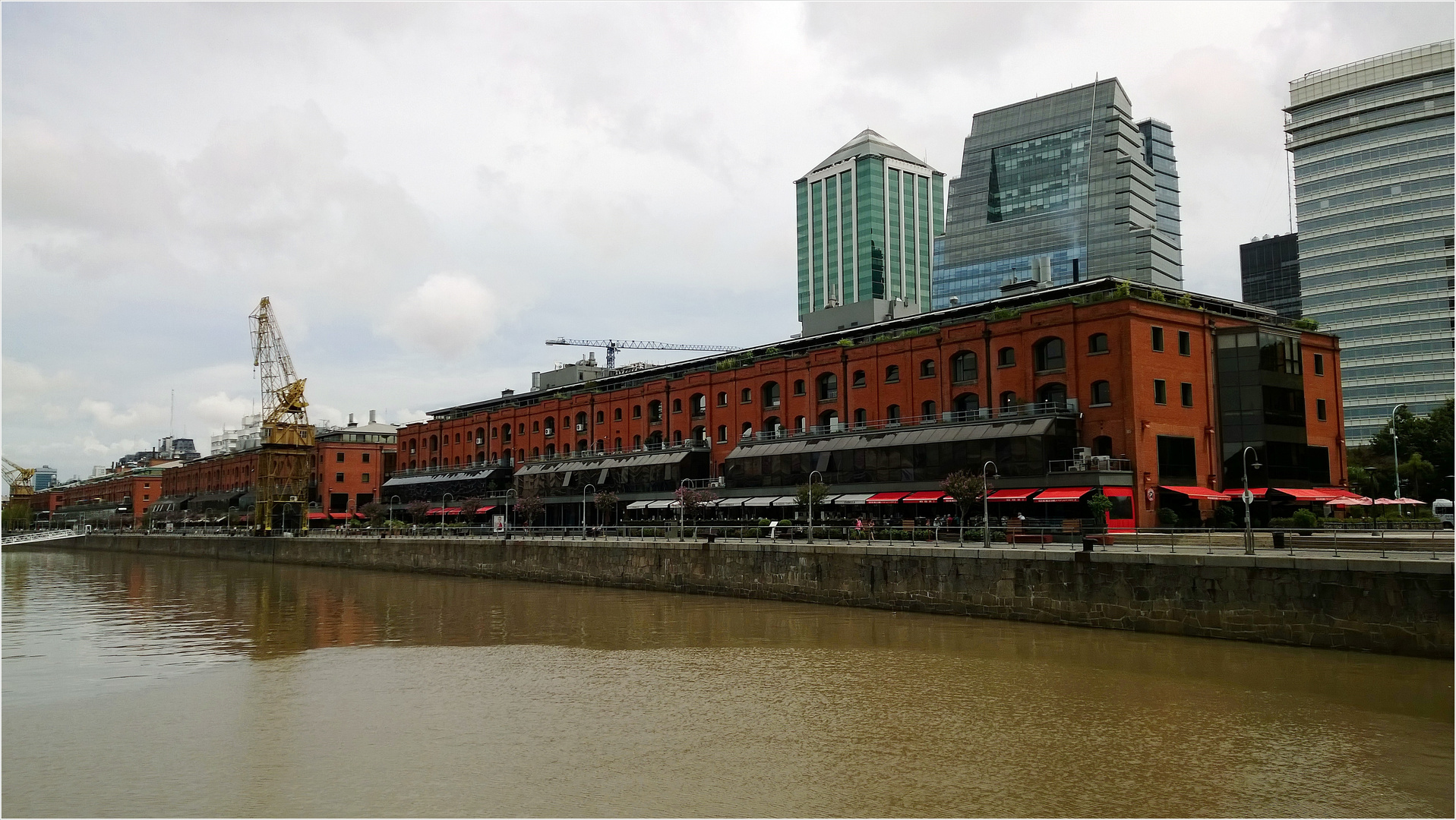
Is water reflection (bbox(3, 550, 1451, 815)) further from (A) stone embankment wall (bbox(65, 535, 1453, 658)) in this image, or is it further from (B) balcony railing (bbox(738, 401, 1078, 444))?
(B) balcony railing (bbox(738, 401, 1078, 444))

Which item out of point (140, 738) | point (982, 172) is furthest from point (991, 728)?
point (982, 172)

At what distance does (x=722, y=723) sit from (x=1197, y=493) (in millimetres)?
40255

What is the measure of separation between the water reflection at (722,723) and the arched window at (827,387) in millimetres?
34631

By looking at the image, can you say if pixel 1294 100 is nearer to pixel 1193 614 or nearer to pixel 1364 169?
pixel 1364 169

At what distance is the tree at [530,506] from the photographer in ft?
294

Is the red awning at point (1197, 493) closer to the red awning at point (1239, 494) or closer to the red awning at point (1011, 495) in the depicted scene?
the red awning at point (1239, 494)

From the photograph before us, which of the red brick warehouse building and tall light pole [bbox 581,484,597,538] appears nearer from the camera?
the red brick warehouse building

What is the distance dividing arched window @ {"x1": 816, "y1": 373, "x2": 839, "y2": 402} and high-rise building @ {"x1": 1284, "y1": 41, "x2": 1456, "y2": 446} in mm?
98606

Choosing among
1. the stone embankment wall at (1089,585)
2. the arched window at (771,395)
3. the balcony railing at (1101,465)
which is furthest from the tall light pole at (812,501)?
A: the balcony railing at (1101,465)

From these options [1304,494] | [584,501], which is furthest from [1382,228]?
[584,501]

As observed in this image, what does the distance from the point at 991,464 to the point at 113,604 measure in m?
47.9

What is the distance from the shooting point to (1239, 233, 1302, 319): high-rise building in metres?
191

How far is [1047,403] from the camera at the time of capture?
58.2 m

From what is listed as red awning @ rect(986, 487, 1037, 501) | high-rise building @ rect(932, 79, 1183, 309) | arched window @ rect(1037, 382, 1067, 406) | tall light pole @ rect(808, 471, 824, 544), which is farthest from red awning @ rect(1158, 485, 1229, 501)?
high-rise building @ rect(932, 79, 1183, 309)
